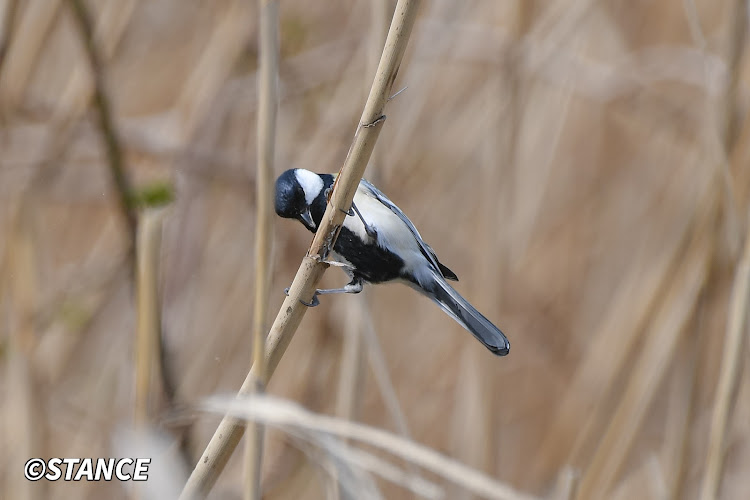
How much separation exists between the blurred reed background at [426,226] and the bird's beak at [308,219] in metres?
0.16

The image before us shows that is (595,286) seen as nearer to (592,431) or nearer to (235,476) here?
(592,431)

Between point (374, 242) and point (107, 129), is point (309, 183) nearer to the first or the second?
point (374, 242)

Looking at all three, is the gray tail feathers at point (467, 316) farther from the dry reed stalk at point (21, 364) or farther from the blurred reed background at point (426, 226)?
the dry reed stalk at point (21, 364)

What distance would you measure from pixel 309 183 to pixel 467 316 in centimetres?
30

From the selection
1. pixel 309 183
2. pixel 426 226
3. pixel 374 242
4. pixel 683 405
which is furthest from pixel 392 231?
pixel 426 226

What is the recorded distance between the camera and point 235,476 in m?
1.75

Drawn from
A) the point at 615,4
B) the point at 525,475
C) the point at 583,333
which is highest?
the point at 615,4

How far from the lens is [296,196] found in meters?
1.04

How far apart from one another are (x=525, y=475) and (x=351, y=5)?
1.31 metres

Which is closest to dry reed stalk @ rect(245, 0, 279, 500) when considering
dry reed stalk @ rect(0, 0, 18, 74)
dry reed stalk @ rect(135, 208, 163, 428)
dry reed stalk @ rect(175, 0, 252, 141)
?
dry reed stalk @ rect(135, 208, 163, 428)

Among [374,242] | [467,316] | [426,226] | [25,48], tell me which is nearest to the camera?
[467,316]

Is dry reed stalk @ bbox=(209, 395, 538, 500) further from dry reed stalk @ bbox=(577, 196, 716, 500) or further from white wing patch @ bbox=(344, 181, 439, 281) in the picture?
dry reed stalk @ bbox=(577, 196, 716, 500)

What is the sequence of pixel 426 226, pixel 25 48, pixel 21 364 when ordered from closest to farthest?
pixel 21 364, pixel 25 48, pixel 426 226

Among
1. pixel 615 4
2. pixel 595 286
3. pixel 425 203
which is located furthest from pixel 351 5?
pixel 595 286
